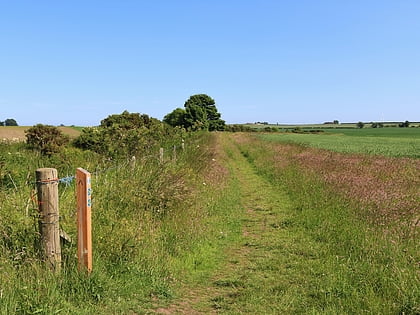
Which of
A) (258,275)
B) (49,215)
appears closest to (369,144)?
(258,275)

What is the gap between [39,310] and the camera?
3260mm

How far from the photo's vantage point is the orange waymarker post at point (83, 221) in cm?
389

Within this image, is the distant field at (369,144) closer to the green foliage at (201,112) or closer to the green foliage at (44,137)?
the green foliage at (44,137)

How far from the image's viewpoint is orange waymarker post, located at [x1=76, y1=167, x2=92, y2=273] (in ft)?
12.8

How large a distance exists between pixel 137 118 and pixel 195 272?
26275mm

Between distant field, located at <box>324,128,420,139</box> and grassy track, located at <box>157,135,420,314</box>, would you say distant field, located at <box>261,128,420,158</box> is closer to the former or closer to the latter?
distant field, located at <box>324,128,420,139</box>

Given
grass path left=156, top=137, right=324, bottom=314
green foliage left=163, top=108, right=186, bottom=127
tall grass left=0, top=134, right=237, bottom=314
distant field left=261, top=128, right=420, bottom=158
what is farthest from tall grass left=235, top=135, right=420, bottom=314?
green foliage left=163, top=108, right=186, bottom=127

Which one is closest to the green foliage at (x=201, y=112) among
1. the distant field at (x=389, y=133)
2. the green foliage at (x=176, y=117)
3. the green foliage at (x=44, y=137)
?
the green foliage at (x=176, y=117)

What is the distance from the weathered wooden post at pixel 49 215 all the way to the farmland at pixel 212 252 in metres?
0.14

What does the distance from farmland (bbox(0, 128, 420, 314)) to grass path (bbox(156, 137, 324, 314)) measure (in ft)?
0.06

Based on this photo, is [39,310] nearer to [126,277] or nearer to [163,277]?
[126,277]

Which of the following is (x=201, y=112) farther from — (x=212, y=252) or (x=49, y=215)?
(x=49, y=215)

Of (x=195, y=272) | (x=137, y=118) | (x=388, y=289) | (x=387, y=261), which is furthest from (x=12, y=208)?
(x=137, y=118)

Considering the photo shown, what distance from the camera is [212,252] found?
6.25m
